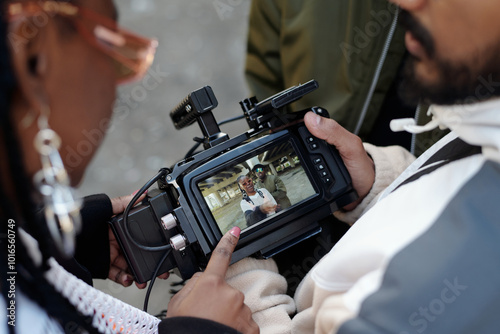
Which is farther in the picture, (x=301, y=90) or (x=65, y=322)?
(x=301, y=90)

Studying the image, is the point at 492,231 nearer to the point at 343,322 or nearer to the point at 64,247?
the point at 343,322

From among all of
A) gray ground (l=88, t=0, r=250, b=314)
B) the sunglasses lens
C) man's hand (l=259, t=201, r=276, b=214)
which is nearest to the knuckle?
man's hand (l=259, t=201, r=276, b=214)

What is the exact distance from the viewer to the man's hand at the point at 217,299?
30.5 inches

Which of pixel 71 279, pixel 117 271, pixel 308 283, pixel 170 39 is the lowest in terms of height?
pixel 308 283

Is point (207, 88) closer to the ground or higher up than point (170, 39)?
closer to the ground

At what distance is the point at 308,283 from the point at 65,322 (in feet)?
1.38

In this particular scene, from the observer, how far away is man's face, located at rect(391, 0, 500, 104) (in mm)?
634

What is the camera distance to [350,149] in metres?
0.99

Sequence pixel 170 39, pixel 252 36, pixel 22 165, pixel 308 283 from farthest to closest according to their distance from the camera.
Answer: pixel 170 39 < pixel 252 36 < pixel 308 283 < pixel 22 165

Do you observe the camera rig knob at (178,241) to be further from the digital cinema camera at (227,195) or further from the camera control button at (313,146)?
the camera control button at (313,146)

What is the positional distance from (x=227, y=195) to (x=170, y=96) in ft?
3.71

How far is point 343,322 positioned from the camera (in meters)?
0.62

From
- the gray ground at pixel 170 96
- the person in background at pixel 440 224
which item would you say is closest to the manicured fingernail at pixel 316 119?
the person in background at pixel 440 224

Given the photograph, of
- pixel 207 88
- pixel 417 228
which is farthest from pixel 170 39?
pixel 417 228
